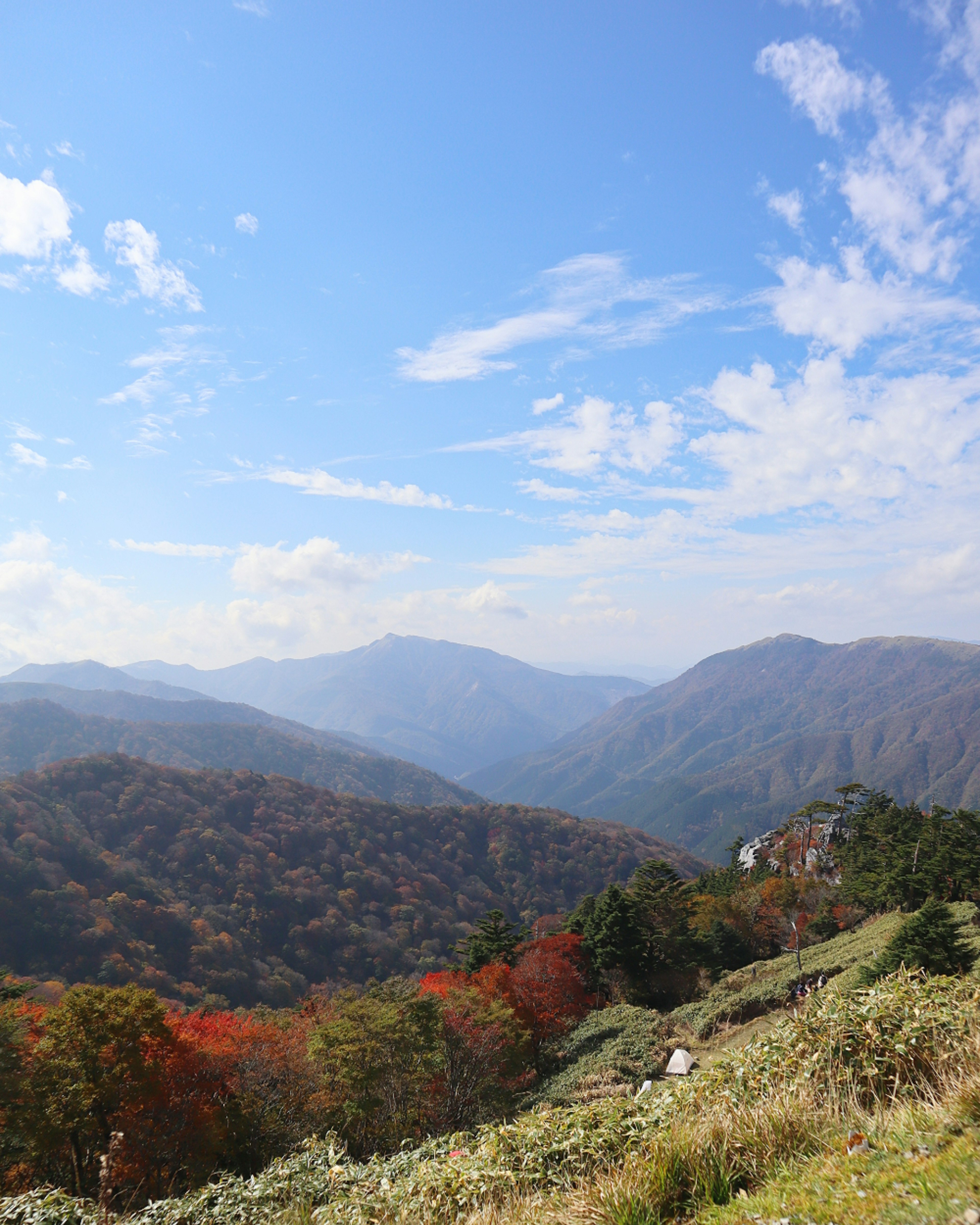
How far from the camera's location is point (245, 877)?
88375 millimetres

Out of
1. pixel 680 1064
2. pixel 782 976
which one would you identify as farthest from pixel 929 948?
pixel 782 976

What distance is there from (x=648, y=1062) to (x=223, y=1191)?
693 inches

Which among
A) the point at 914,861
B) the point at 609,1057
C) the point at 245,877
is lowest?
the point at 245,877

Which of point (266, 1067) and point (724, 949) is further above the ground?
point (266, 1067)

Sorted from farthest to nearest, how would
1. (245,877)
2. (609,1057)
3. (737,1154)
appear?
(245,877) → (609,1057) → (737,1154)

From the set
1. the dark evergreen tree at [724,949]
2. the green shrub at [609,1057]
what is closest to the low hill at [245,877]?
the dark evergreen tree at [724,949]

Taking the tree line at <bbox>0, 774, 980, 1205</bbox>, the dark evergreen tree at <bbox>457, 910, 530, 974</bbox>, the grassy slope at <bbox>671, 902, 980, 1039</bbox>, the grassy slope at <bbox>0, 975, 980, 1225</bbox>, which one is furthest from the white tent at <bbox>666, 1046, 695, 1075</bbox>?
the dark evergreen tree at <bbox>457, 910, 530, 974</bbox>

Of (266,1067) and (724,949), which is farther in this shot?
(724,949)

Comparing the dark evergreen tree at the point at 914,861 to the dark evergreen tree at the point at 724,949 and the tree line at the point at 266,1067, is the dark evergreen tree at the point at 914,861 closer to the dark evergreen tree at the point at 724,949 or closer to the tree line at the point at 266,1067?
the dark evergreen tree at the point at 724,949

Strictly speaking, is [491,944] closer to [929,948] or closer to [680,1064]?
[680,1064]

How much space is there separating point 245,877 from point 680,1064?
284ft

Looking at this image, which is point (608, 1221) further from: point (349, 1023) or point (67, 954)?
point (67, 954)

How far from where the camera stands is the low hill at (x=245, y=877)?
2613 inches

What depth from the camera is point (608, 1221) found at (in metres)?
4.49
